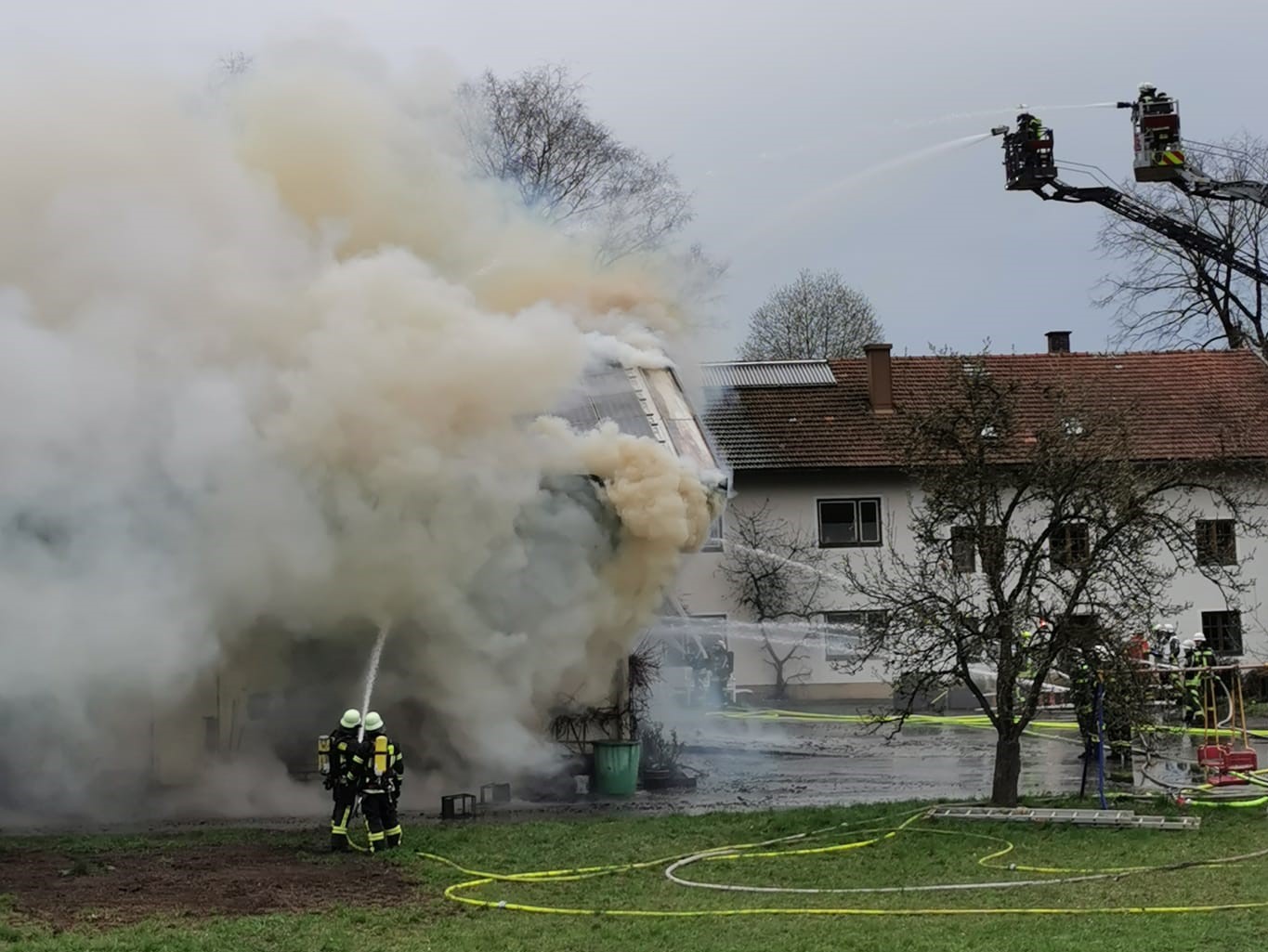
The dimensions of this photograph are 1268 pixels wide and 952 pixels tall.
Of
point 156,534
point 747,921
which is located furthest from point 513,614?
point 747,921

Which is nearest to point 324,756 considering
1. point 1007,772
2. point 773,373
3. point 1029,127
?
point 1007,772

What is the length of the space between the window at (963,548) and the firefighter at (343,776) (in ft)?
21.7

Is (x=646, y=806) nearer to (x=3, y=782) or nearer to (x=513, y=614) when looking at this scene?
(x=513, y=614)

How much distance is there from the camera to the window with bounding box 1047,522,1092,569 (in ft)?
53.5

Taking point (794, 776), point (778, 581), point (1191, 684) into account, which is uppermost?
point (778, 581)

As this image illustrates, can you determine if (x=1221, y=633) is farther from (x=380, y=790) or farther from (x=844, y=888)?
(x=380, y=790)

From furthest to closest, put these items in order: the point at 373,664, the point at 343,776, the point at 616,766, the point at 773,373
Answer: the point at 773,373 < the point at 616,766 < the point at 373,664 < the point at 343,776

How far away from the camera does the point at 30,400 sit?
51.5ft

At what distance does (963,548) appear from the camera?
16562 millimetres

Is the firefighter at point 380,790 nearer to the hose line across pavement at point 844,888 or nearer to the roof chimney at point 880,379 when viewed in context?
the hose line across pavement at point 844,888

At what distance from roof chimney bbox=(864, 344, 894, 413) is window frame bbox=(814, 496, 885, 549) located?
244cm

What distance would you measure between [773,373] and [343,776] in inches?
1004

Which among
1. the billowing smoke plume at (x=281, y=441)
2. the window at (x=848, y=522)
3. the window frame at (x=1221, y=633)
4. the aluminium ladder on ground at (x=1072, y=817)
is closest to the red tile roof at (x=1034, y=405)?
the window at (x=848, y=522)

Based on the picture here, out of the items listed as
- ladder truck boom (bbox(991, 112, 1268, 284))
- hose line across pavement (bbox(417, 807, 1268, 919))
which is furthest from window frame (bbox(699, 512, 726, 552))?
hose line across pavement (bbox(417, 807, 1268, 919))
